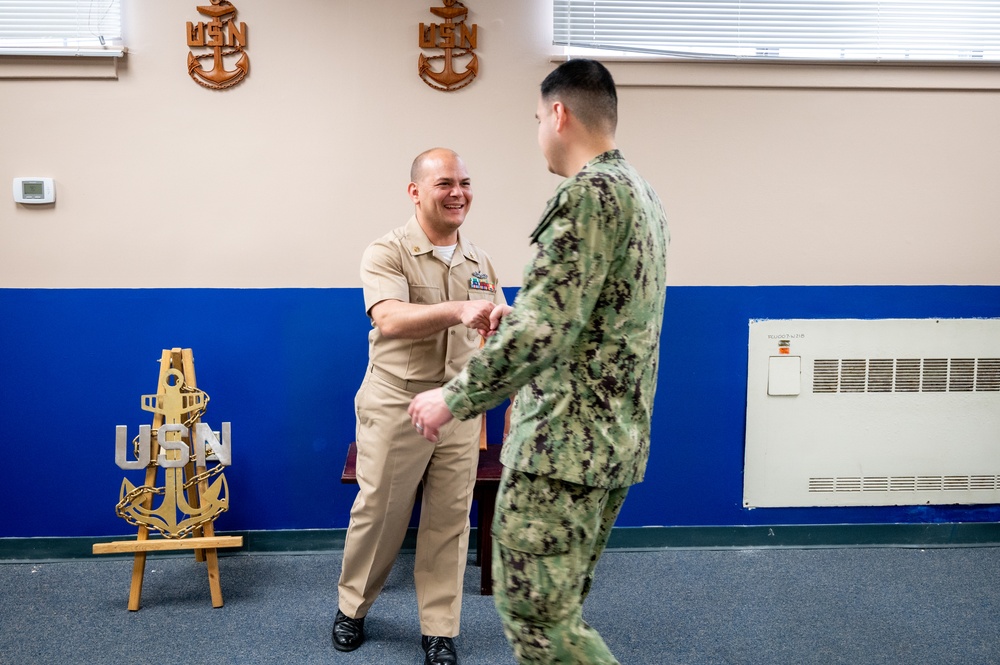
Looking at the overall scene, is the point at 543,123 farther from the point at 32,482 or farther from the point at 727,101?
the point at 32,482

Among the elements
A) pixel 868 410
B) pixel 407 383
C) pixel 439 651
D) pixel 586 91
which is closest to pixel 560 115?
pixel 586 91

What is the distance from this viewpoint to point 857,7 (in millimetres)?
3199

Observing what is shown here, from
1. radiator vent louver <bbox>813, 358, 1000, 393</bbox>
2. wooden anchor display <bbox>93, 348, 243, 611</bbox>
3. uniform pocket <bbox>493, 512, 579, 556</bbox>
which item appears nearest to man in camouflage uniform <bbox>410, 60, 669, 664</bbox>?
uniform pocket <bbox>493, 512, 579, 556</bbox>

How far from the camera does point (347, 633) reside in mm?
2549

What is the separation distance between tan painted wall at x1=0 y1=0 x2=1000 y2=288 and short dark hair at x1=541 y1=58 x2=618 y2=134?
4.64 feet

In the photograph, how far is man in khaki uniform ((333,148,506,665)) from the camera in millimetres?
2475

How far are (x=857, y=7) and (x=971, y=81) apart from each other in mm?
554

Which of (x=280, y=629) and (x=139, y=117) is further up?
(x=139, y=117)

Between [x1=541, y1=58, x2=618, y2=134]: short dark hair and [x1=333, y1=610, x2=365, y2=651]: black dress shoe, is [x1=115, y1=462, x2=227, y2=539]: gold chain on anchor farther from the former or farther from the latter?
[x1=541, y1=58, x2=618, y2=134]: short dark hair

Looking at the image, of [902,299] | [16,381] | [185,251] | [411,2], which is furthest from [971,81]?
[16,381]

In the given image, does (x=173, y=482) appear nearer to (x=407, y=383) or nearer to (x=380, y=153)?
(x=407, y=383)

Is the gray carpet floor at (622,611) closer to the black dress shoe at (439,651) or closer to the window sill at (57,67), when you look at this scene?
the black dress shoe at (439,651)

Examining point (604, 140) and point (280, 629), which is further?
point (280, 629)

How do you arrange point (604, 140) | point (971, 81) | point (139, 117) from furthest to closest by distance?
1. point (971, 81)
2. point (139, 117)
3. point (604, 140)
